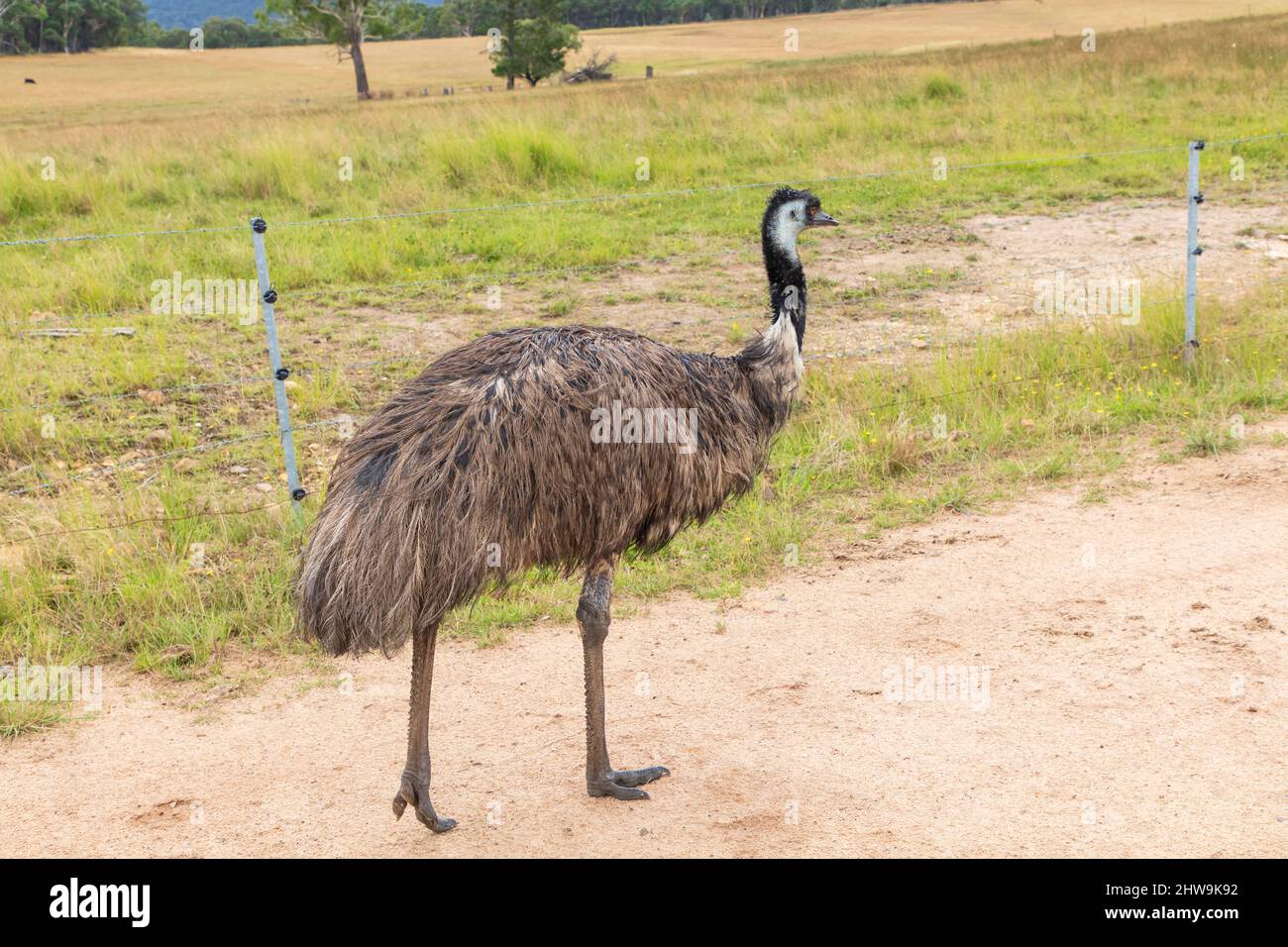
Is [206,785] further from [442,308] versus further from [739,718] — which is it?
[442,308]

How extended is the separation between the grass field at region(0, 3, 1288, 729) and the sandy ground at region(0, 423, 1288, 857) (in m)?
0.46

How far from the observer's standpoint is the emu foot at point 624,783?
467 cm

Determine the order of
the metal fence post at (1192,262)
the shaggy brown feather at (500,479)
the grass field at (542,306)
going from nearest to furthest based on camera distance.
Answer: the shaggy brown feather at (500,479) < the grass field at (542,306) < the metal fence post at (1192,262)

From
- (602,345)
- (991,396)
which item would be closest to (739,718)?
(602,345)

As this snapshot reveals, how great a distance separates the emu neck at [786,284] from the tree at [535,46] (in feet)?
123

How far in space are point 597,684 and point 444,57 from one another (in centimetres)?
5819

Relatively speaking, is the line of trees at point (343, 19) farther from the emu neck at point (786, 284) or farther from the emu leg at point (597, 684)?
the emu leg at point (597, 684)

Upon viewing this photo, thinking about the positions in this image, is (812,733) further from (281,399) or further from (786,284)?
(281,399)

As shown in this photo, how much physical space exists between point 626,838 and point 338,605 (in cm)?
127

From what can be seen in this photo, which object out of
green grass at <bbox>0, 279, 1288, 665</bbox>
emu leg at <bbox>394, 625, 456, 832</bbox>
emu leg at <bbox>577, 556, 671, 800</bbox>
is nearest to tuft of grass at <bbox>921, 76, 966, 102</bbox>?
green grass at <bbox>0, 279, 1288, 665</bbox>

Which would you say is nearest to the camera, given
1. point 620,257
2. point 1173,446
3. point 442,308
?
point 1173,446

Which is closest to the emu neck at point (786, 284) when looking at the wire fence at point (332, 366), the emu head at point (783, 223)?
the emu head at point (783, 223)

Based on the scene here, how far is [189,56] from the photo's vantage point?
198ft

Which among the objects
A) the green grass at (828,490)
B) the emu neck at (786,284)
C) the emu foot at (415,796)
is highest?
the emu neck at (786,284)
